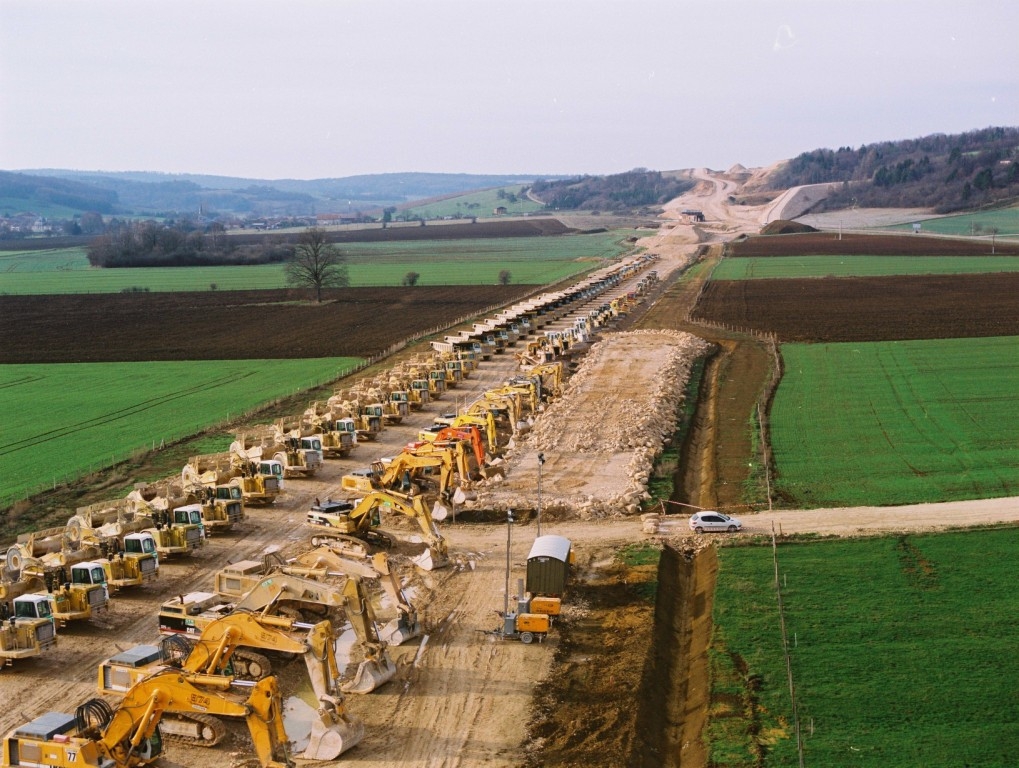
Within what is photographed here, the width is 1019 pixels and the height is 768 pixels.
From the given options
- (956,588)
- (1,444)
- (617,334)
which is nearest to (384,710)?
(956,588)

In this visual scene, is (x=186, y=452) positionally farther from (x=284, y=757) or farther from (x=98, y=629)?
(x=284, y=757)

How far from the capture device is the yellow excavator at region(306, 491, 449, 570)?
33.1m

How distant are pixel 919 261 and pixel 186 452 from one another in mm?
120893

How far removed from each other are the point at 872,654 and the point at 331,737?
13420mm

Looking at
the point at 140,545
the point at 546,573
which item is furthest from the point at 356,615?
the point at 140,545

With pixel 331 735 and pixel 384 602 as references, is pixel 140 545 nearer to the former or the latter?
pixel 384 602

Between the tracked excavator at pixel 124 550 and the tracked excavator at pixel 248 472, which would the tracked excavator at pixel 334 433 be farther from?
the tracked excavator at pixel 124 550

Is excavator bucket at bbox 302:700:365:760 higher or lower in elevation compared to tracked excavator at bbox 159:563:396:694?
lower

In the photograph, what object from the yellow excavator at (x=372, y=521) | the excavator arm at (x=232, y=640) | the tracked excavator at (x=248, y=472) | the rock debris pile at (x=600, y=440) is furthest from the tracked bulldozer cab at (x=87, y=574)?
the rock debris pile at (x=600, y=440)

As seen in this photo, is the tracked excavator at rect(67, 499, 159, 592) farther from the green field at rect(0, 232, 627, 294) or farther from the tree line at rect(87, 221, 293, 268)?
the tree line at rect(87, 221, 293, 268)

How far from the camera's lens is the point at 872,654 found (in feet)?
84.6

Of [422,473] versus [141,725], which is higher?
[141,725]

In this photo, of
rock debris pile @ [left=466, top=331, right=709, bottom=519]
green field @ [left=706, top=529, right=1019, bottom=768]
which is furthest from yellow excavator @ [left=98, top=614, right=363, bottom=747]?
rock debris pile @ [left=466, top=331, right=709, bottom=519]

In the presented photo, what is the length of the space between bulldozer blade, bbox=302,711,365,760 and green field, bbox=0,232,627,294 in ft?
381
